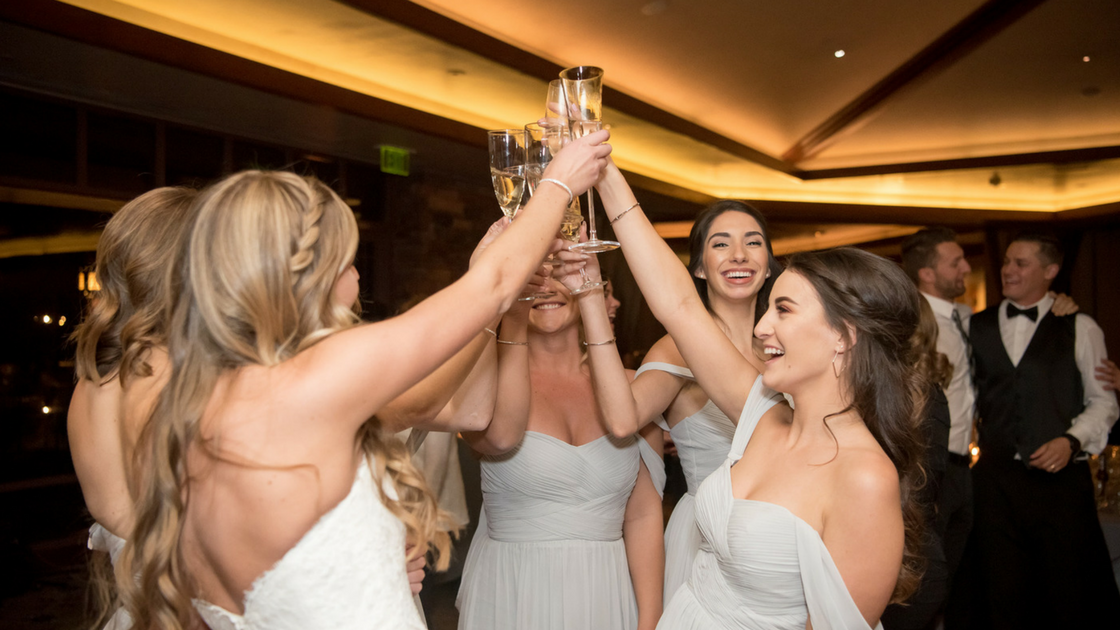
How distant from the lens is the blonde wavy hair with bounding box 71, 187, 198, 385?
158 centimetres

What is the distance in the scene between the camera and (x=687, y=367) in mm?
2279

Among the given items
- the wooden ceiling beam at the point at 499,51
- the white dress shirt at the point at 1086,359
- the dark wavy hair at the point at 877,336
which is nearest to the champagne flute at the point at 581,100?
the dark wavy hair at the point at 877,336

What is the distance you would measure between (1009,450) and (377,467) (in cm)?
383

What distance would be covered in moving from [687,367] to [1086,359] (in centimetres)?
291

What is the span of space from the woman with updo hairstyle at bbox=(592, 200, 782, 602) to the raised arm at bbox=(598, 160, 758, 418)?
33cm

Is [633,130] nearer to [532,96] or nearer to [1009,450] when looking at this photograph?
[532,96]

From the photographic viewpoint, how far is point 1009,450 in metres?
4.07

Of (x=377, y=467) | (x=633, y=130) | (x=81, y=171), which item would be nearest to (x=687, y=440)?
(x=377, y=467)

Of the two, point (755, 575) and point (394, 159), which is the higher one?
point (394, 159)

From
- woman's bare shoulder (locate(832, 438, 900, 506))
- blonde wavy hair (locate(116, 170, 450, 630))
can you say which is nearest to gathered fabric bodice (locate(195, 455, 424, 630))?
blonde wavy hair (locate(116, 170, 450, 630))

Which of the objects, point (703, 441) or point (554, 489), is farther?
point (703, 441)

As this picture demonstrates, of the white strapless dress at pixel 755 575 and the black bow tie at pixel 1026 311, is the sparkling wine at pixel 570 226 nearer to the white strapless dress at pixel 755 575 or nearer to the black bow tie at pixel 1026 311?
the white strapless dress at pixel 755 575

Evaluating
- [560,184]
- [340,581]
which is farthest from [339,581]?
[560,184]

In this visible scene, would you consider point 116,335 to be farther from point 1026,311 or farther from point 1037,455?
point 1026,311
